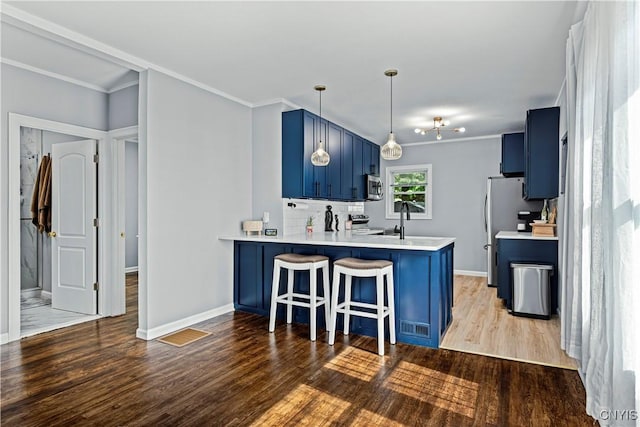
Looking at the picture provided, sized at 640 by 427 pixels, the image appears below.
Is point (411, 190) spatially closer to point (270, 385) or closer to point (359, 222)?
point (359, 222)

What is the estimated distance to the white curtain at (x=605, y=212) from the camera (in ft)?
4.95

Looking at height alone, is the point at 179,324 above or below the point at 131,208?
below

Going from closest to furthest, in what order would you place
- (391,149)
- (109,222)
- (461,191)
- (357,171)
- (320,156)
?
1. (391,149)
2. (320,156)
3. (109,222)
4. (357,171)
5. (461,191)

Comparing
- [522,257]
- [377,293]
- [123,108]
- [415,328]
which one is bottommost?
[415,328]

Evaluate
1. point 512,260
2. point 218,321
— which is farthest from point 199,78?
point 512,260

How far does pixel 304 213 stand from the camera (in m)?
5.24

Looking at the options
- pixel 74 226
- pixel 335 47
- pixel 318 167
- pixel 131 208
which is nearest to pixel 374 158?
pixel 318 167

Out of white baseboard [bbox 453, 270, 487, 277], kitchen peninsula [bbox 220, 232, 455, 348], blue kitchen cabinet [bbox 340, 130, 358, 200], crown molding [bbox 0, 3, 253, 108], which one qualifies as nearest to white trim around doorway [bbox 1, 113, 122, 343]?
crown molding [bbox 0, 3, 253, 108]

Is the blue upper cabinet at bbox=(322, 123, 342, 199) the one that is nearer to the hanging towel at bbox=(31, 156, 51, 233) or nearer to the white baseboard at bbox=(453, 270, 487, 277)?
the white baseboard at bbox=(453, 270, 487, 277)

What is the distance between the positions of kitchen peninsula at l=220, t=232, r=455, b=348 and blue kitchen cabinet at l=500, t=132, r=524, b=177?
2.39 m

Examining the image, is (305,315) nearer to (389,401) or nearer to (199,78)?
(389,401)

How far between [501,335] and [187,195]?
3.44 meters

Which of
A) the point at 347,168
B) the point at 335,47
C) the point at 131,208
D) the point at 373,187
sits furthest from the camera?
the point at 131,208

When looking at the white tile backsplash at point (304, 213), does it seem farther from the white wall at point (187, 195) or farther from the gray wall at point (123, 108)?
the gray wall at point (123, 108)
